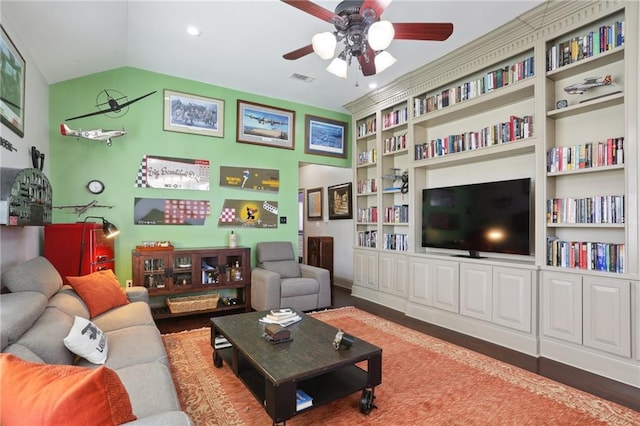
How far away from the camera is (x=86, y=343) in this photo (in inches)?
71.7

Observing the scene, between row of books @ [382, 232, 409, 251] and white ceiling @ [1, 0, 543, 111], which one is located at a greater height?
white ceiling @ [1, 0, 543, 111]

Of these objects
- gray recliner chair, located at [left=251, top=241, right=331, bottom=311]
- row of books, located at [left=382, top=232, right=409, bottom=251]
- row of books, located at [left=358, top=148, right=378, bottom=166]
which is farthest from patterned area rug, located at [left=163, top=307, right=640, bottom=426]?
row of books, located at [left=358, top=148, right=378, bottom=166]

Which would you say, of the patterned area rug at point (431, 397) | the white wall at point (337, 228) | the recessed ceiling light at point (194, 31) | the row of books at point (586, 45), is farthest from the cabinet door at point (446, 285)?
the recessed ceiling light at point (194, 31)

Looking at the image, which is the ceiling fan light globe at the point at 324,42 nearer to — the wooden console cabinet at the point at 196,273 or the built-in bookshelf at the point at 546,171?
the built-in bookshelf at the point at 546,171

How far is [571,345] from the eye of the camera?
110 inches

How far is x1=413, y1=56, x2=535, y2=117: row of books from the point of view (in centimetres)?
322

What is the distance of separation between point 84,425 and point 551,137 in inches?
150

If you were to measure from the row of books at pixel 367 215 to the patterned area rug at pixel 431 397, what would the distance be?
7.73 ft

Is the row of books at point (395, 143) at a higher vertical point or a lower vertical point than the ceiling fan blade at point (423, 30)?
lower

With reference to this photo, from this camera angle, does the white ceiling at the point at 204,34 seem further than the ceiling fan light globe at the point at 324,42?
Yes

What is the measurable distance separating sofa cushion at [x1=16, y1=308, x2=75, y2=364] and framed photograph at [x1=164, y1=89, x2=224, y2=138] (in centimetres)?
293

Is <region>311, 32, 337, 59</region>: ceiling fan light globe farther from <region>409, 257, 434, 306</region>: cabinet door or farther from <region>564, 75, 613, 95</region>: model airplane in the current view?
<region>409, 257, 434, 306</region>: cabinet door

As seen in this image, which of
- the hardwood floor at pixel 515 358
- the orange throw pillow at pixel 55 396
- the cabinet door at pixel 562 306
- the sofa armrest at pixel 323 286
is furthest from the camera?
the sofa armrest at pixel 323 286

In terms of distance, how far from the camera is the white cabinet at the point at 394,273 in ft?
14.4
